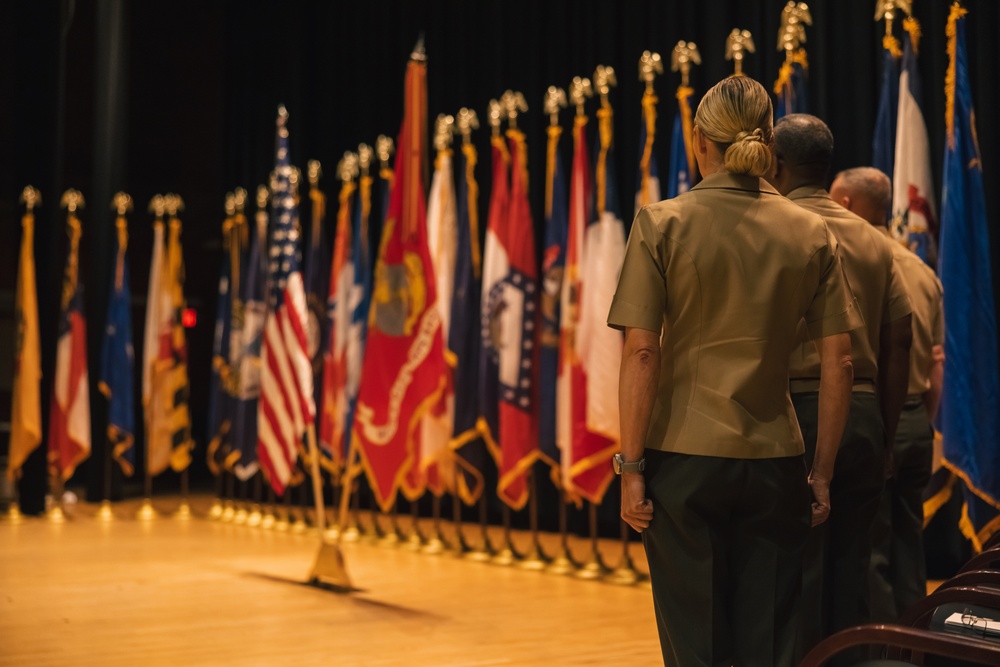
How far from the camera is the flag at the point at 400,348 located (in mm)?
6129

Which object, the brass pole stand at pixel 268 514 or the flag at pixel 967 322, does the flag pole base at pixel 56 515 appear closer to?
the brass pole stand at pixel 268 514

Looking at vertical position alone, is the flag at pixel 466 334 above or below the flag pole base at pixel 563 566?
above

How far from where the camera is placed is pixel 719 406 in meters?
2.11

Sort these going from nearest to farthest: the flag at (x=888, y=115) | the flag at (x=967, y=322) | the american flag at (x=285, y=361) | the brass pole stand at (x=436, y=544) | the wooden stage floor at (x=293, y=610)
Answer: the wooden stage floor at (x=293, y=610) → the flag at (x=967, y=322) → the flag at (x=888, y=115) → the american flag at (x=285, y=361) → the brass pole stand at (x=436, y=544)

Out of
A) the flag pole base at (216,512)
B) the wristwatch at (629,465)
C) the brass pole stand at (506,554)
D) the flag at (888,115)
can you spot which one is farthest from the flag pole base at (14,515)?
the wristwatch at (629,465)

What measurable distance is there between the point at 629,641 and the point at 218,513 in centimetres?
555

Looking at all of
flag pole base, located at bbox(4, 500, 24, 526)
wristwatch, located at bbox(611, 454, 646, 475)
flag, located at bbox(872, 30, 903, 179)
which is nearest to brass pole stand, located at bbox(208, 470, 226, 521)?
flag pole base, located at bbox(4, 500, 24, 526)

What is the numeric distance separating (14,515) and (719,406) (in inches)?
313

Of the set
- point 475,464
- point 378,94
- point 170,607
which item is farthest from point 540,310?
point 378,94

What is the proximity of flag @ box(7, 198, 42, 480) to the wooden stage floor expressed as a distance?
1.88 meters

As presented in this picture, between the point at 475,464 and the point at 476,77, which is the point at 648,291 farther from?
the point at 476,77

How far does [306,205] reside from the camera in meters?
10.0

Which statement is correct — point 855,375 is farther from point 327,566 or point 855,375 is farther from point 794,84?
point 327,566

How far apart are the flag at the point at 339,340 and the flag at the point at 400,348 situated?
165 cm
